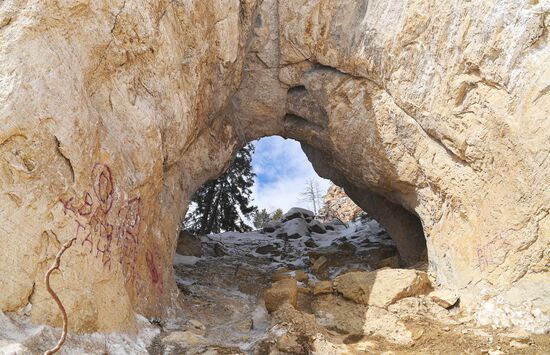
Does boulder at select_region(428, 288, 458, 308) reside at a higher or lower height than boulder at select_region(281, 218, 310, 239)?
lower

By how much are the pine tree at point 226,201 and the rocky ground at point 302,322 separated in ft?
22.9

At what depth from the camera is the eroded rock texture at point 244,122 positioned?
4.87m

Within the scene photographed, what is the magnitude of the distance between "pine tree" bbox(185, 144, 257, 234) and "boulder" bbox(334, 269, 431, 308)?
11846 millimetres

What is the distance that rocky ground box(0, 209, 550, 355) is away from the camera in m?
5.78

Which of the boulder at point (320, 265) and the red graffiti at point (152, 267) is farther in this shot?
the boulder at point (320, 265)

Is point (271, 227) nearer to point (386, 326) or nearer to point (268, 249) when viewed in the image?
point (268, 249)

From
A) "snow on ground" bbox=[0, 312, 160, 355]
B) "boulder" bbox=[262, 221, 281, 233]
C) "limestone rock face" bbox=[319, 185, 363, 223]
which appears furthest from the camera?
"limestone rock face" bbox=[319, 185, 363, 223]

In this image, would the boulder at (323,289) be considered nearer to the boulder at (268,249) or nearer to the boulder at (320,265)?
the boulder at (320,265)

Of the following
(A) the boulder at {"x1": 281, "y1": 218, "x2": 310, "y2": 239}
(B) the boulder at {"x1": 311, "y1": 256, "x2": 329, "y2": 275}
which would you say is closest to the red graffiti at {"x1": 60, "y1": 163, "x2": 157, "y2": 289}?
(B) the boulder at {"x1": 311, "y1": 256, "x2": 329, "y2": 275}

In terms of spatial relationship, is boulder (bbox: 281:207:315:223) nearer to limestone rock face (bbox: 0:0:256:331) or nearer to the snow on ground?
limestone rock face (bbox: 0:0:256:331)

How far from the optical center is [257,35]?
424 inches

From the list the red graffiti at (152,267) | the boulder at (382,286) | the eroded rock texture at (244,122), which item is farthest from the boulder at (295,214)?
the red graffiti at (152,267)

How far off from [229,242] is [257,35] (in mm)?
10098

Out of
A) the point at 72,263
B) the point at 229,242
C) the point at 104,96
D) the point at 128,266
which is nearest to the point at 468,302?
the point at 128,266
